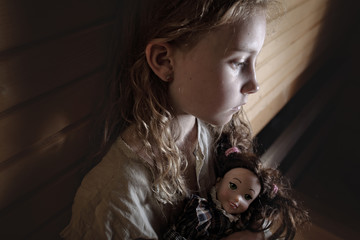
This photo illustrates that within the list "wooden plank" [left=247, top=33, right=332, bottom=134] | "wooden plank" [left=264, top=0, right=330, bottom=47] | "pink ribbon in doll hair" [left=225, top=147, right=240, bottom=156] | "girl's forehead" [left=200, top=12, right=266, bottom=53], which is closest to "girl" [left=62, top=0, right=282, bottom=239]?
"girl's forehead" [left=200, top=12, right=266, bottom=53]

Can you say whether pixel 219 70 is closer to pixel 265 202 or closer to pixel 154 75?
pixel 154 75

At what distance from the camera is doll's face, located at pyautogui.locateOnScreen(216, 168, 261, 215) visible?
3.00 ft

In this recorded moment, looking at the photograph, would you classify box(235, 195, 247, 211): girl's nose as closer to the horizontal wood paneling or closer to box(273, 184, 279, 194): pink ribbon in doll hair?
box(273, 184, 279, 194): pink ribbon in doll hair

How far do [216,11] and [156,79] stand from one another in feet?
0.73

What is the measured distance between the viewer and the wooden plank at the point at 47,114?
64cm

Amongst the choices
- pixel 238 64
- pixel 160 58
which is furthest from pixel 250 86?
pixel 160 58

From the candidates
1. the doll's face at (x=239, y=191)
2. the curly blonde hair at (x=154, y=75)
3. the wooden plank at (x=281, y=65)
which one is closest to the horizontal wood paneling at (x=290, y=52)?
the wooden plank at (x=281, y=65)

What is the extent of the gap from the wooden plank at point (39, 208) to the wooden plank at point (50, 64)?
24 cm

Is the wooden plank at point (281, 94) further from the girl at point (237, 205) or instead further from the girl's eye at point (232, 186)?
the girl's eye at point (232, 186)

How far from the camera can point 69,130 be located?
2.49 ft

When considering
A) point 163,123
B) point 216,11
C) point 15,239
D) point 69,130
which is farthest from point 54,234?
point 216,11

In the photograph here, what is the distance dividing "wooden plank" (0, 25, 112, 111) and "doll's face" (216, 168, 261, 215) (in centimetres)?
49

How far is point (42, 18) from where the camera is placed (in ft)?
1.96

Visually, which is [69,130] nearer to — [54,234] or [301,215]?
[54,234]
